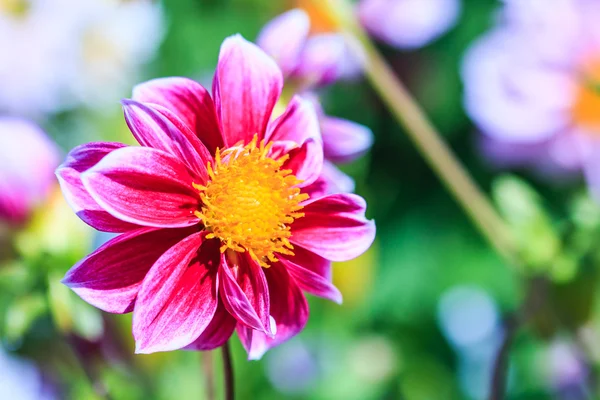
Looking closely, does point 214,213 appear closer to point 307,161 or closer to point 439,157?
point 307,161

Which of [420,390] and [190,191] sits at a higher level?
[190,191]

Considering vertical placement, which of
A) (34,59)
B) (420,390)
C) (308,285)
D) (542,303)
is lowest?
(420,390)

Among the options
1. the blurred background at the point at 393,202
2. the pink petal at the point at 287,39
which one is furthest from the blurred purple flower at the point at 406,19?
the pink petal at the point at 287,39

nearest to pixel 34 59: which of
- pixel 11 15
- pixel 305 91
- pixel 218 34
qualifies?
pixel 11 15

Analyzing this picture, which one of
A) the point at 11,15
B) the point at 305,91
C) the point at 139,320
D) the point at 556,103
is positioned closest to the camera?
the point at 139,320

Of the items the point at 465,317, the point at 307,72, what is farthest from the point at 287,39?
the point at 465,317

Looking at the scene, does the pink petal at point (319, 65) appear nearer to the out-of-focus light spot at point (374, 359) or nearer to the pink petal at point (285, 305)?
the pink petal at point (285, 305)

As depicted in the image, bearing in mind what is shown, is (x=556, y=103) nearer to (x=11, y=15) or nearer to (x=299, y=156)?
(x=299, y=156)

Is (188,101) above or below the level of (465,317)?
above
